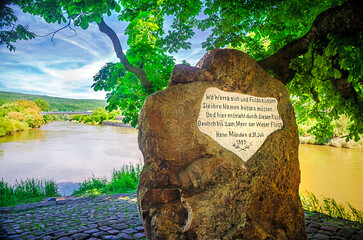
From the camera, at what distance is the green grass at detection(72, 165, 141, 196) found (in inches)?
321

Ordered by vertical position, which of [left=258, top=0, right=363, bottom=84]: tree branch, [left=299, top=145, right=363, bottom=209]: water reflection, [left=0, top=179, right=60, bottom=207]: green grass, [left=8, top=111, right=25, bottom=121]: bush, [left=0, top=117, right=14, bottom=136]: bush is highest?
[left=258, top=0, right=363, bottom=84]: tree branch

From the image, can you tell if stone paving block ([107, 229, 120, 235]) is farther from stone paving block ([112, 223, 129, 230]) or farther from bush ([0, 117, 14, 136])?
bush ([0, 117, 14, 136])

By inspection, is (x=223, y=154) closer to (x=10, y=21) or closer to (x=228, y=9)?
(x=228, y=9)

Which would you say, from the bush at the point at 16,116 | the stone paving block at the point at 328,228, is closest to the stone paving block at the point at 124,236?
the stone paving block at the point at 328,228

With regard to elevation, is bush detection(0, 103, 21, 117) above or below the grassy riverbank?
above

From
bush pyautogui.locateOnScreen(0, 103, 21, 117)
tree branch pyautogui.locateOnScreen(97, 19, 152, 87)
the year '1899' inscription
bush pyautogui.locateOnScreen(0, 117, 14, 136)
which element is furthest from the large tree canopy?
bush pyautogui.locateOnScreen(0, 103, 21, 117)

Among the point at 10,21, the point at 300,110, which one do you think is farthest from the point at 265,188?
the point at 10,21

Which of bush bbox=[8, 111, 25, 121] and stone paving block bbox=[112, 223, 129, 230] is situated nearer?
stone paving block bbox=[112, 223, 129, 230]

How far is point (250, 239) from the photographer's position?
2764 mm

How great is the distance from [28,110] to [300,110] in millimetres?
27756

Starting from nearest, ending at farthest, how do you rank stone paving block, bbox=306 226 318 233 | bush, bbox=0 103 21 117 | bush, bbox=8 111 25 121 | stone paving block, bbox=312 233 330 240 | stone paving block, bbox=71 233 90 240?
1. stone paving block, bbox=71 233 90 240
2. stone paving block, bbox=312 233 330 240
3. stone paving block, bbox=306 226 318 233
4. bush, bbox=0 103 21 117
5. bush, bbox=8 111 25 121

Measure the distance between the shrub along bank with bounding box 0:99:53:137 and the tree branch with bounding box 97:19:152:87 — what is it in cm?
1871

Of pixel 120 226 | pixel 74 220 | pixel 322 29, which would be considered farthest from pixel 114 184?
pixel 322 29

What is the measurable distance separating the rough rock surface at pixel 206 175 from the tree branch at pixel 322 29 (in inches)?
56.1
